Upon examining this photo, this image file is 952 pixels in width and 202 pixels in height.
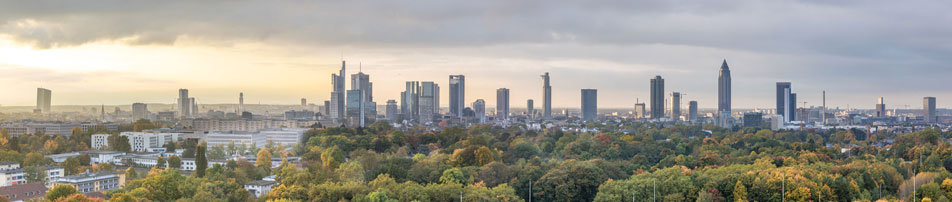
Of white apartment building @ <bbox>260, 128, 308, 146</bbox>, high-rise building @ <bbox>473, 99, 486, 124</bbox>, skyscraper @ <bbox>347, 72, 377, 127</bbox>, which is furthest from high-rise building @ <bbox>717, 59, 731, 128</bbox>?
white apartment building @ <bbox>260, 128, 308, 146</bbox>

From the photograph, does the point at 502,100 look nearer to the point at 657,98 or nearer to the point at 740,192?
the point at 657,98

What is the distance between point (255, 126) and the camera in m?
79.8

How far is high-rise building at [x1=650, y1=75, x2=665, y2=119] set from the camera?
168m

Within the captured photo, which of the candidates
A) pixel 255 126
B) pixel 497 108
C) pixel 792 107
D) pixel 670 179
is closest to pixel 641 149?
pixel 670 179

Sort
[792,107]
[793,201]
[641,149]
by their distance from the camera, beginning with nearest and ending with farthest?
[793,201] < [641,149] < [792,107]

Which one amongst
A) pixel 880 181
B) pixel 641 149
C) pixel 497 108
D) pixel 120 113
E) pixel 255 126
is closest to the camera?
pixel 880 181

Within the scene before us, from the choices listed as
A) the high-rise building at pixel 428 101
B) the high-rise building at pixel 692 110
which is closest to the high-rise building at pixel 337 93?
the high-rise building at pixel 428 101

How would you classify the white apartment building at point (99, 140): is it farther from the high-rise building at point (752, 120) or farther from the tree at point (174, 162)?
the high-rise building at point (752, 120)

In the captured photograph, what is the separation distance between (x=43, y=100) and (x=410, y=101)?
247ft

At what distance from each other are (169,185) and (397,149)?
22.1 meters

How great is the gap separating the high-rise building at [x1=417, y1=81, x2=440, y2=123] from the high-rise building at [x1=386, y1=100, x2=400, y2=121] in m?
4.73

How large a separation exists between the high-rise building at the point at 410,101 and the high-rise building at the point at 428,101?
0.79 metres

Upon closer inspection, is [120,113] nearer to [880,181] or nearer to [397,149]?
[397,149]

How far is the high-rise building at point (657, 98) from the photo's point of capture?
6634 inches
